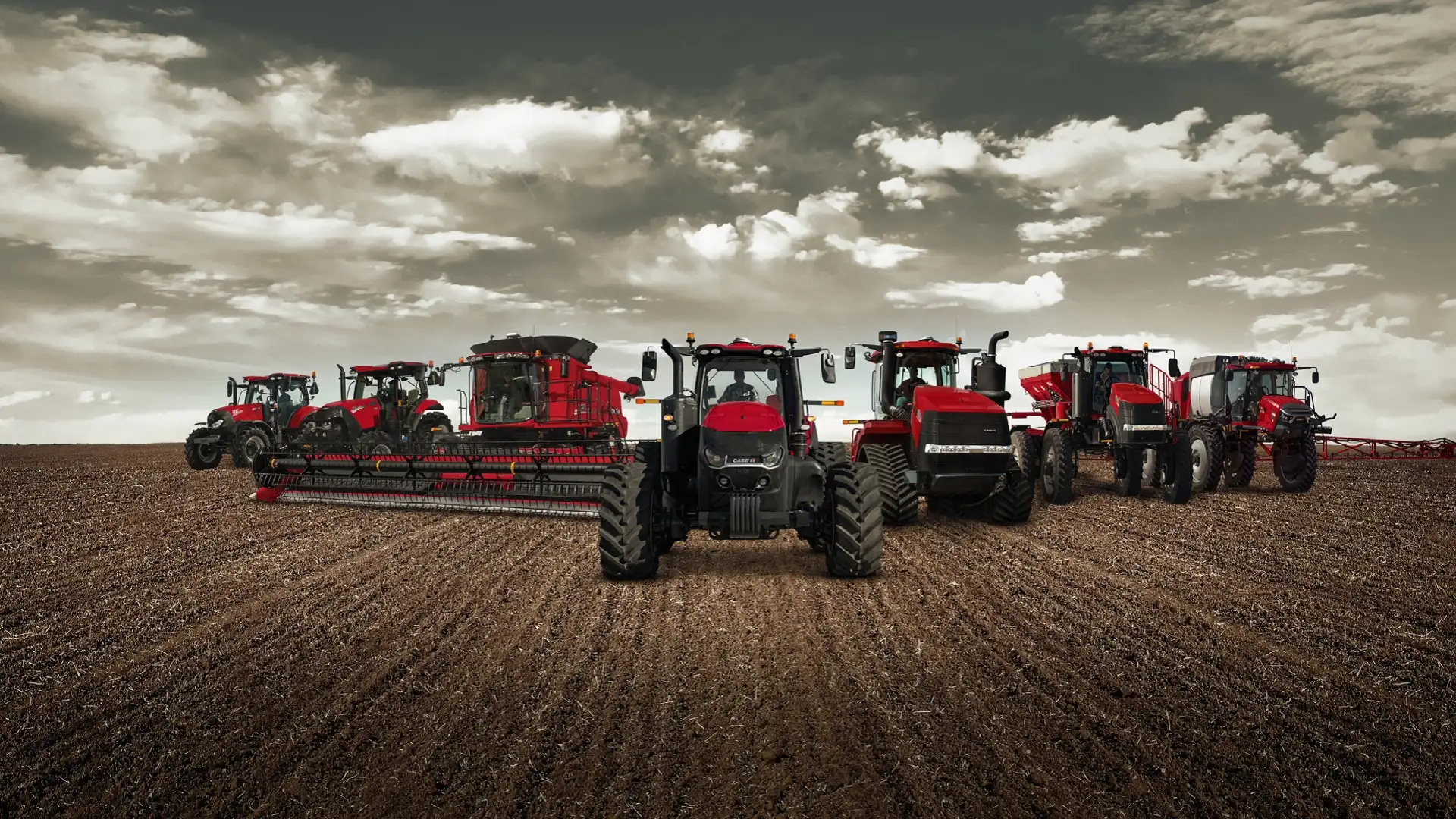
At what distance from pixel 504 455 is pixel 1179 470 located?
10.9 meters

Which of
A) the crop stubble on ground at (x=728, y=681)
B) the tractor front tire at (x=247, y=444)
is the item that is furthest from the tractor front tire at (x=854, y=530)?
the tractor front tire at (x=247, y=444)

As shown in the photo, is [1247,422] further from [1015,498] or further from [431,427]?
[431,427]

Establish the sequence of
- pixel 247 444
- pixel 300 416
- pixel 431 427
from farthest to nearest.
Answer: pixel 247 444, pixel 300 416, pixel 431 427

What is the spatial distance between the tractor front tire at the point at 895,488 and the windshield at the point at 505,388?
8610 mm

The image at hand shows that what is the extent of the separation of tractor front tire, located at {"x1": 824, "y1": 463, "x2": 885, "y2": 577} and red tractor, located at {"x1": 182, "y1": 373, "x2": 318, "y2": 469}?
611 inches

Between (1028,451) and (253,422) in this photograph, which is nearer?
(1028,451)

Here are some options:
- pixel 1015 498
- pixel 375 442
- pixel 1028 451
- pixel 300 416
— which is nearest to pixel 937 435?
pixel 1015 498

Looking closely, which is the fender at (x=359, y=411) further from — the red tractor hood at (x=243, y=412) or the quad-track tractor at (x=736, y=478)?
the quad-track tractor at (x=736, y=478)

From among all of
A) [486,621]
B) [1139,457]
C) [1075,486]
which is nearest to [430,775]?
[486,621]

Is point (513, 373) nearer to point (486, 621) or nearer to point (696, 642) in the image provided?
point (486, 621)

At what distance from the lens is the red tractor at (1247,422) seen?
15922 mm

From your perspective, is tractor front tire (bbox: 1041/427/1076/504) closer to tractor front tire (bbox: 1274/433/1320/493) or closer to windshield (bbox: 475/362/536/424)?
tractor front tire (bbox: 1274/433/1320/493)

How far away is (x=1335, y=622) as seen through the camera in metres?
6.91

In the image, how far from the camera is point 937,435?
36.9 feet
